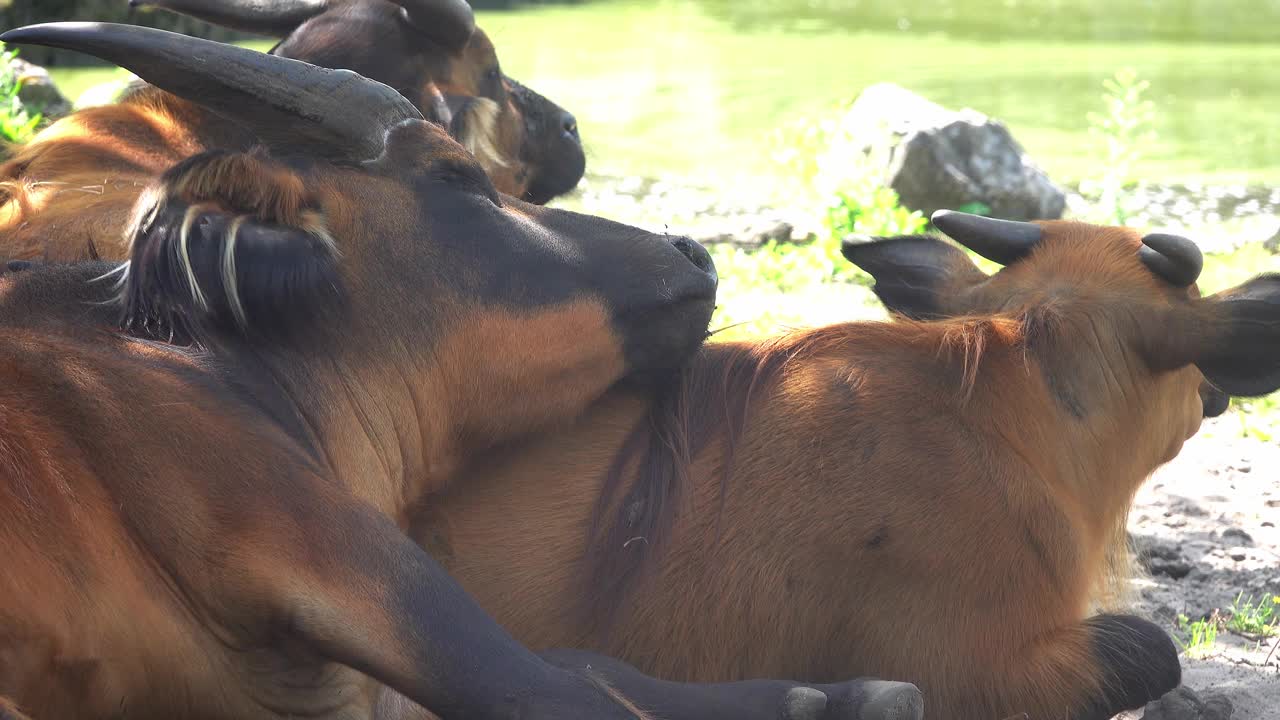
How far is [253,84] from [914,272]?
1859 mm

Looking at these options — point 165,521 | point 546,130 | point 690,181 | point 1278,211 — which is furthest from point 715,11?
point 165,521

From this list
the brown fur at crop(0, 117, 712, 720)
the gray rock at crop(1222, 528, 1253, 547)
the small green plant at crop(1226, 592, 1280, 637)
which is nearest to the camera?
the brown fur at crop(0, 117, 712, 720)

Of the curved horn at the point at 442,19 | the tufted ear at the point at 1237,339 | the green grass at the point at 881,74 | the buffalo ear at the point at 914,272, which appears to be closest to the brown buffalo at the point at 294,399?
the buffalo ear at the point at 914,272

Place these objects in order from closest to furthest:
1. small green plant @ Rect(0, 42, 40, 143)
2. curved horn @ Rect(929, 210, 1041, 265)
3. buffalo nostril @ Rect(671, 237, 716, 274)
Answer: buffalo nostril @ Rect(671, 237, 716, 274)
curved horn @ Rect(929, 210, 1041, 265)
small green plant @ Rect(0, 42, 40, 143)

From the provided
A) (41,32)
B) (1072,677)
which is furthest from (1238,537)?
(41,32)

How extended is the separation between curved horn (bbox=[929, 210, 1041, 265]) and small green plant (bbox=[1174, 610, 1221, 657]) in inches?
47.4

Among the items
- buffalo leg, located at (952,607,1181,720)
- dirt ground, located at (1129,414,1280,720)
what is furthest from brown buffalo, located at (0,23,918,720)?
dirt ground, located at (1129,414,1280,720)

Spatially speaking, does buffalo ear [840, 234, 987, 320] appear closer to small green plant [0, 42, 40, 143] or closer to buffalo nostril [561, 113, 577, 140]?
buffalo nostril [561, 113, 577, 140]

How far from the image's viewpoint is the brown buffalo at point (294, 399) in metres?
2.84

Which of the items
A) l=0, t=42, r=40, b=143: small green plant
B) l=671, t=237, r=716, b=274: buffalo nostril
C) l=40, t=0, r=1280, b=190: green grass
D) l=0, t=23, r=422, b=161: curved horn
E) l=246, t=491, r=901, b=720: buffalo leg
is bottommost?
l=40, t=0, r=1280, b=190: green grass

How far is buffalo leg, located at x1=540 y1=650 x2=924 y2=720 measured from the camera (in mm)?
3062

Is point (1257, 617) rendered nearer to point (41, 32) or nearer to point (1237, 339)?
point (1237, 339)

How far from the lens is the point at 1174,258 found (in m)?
3.79

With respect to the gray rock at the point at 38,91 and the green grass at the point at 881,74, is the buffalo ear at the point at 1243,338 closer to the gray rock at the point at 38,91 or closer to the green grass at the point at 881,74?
the green grass at the point at 881,74
